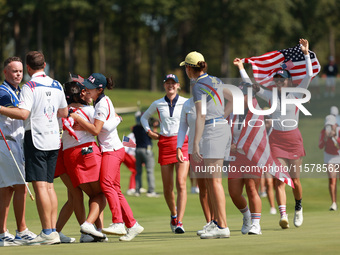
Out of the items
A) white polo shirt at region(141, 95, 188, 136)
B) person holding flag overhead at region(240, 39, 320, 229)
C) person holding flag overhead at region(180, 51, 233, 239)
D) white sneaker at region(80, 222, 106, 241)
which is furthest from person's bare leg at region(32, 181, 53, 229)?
person holding flag overhead at region(240, 39, 320, 229)

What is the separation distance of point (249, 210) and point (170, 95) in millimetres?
2236

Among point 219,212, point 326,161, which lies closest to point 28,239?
point 219,212

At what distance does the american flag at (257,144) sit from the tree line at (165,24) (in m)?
47.1

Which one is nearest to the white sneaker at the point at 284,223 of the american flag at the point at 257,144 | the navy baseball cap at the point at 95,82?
the american flag at the point at 257,144

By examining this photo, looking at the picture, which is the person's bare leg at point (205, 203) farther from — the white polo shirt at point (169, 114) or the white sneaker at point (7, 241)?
the white sneaker at point (7, 241)

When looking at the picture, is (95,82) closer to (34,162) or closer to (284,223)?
(34,162)

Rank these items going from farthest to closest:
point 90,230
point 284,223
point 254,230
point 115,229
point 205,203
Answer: point 205,203, point 284,223, point 254,230, point 115,229, point 90,230

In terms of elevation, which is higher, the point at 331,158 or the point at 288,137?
the point at 288,137

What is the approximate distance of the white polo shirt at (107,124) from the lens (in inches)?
359

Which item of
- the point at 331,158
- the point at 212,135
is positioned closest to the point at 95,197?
the point at 212,135

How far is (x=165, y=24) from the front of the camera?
66688 mm

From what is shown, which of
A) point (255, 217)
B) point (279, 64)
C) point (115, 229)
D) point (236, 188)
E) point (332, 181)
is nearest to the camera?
point (115, 229)

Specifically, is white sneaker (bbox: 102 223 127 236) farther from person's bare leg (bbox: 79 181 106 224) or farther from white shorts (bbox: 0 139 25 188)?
white shorts (bbox: 0 139 25 188)

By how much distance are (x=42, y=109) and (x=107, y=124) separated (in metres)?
0.87
